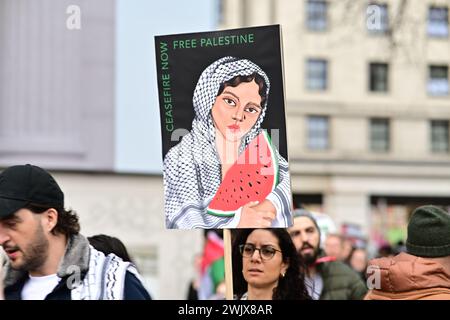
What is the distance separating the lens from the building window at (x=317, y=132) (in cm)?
3734

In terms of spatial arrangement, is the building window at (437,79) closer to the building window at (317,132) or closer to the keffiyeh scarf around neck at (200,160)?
the building window at (317,132)

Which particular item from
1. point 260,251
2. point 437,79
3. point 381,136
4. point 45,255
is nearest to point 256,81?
point 260,251

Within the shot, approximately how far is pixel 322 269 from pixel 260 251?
148 centimetres

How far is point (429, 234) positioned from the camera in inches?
153

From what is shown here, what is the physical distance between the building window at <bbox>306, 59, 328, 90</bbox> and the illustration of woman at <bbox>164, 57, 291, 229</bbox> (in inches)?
1304

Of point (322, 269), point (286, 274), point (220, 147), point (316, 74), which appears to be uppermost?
point (316, 74)

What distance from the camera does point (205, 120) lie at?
400 cm

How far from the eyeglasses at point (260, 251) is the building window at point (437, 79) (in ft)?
110

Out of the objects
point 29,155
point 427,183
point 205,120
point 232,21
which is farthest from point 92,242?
point 427,183

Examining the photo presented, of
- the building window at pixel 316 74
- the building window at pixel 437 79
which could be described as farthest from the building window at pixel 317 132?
the building window at pixel 437 79

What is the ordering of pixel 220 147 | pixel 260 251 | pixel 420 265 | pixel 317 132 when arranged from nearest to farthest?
pixel 420 265 → pixel 220 147 → pixel 260 251 → pixel 317 132

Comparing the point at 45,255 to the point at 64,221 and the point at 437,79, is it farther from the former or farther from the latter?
the point at 437,79

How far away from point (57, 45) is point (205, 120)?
35.7ft

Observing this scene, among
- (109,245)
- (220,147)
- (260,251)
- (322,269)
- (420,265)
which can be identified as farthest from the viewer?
(322,269)
